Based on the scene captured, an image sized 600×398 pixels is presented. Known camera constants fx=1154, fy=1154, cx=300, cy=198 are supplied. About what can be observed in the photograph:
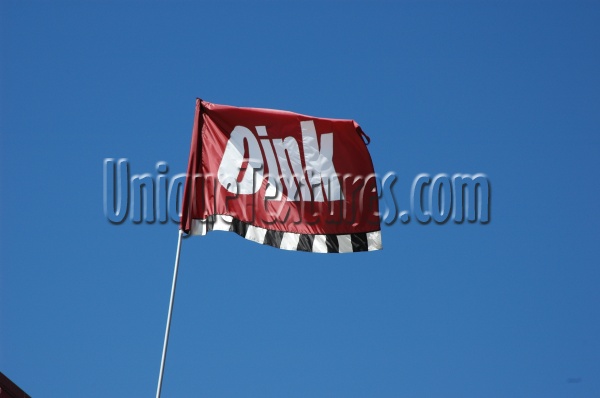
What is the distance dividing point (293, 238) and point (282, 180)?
1.34 metres

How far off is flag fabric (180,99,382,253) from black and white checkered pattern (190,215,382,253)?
2 centimetres

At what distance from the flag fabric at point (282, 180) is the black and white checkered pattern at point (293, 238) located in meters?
0.02

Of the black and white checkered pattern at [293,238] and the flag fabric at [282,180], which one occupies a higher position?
the flag fabric at [282,180]

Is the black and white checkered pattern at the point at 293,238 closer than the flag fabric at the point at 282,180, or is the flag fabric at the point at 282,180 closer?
the black and white checkered pattern at the point at 293,238

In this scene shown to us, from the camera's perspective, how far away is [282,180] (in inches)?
973

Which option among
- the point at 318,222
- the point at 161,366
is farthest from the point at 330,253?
the point at 161,366

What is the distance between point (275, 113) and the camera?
81.9ft

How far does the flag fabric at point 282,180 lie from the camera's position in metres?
23.9

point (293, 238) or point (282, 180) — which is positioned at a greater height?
point (282, 180)

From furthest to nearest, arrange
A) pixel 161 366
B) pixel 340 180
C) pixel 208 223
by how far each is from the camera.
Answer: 1. pixel 340 180
2. pixel 208 223
3. pixel 161 366

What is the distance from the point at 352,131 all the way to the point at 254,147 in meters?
2.30

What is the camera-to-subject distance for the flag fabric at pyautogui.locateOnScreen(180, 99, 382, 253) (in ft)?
78.5

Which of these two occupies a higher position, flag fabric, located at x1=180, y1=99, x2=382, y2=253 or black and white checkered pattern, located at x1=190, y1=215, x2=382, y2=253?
flag fabric, located at x1=180, y1=99, x2=382, y2=253

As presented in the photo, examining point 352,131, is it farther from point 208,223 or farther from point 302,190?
point 208,223
